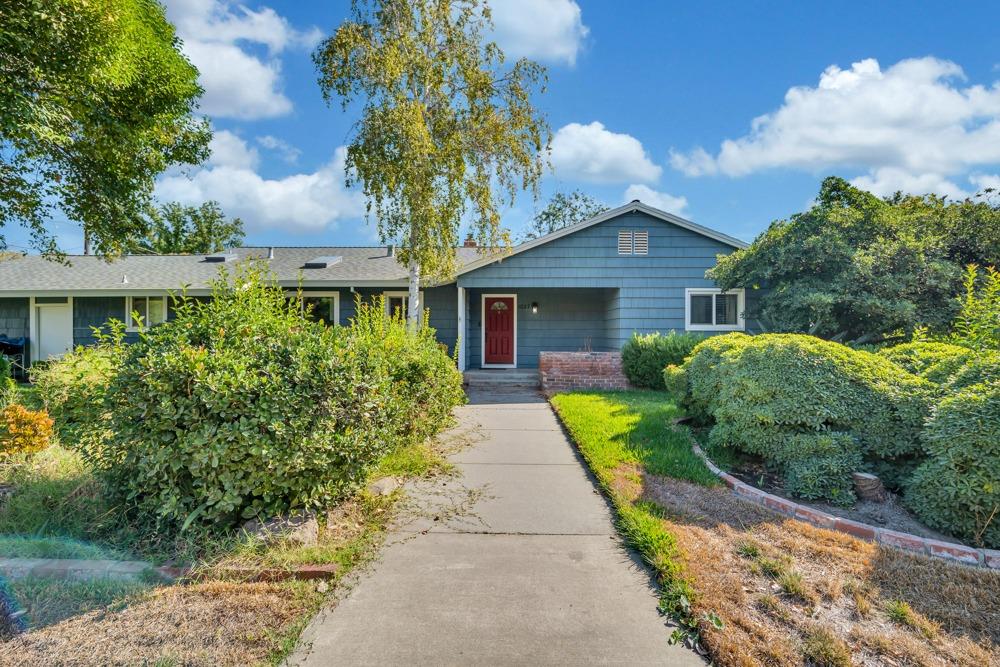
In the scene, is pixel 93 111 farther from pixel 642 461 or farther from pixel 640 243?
pixel 640 243

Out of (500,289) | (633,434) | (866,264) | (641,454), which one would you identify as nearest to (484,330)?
(500,289)

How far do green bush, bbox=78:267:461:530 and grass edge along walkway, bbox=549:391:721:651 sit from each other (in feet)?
7.08

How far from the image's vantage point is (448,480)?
5.10m

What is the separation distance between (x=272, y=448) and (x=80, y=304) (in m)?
17.1

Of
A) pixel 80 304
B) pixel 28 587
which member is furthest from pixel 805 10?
pixel 80 304

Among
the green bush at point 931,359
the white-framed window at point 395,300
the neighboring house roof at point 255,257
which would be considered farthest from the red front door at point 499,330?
the green bush at point 931,359

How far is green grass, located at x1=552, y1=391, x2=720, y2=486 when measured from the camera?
520 centimetres

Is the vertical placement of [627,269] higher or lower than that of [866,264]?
higher

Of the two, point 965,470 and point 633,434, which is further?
point 633,434

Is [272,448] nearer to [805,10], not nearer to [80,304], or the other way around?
[805,10]

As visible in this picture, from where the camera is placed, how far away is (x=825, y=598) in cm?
277

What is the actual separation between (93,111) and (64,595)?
31.2 feet

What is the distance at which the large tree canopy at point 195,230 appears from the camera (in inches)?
1297

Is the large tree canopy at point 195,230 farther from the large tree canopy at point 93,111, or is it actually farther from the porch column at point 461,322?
the porch column at point 461,322
